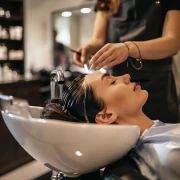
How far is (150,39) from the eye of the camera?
0.99 meters

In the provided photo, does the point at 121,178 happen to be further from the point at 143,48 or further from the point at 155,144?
the point at 143,48

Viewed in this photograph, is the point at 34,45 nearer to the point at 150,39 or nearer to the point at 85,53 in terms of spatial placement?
the point at 85,53

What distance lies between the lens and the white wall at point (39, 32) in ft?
12.7

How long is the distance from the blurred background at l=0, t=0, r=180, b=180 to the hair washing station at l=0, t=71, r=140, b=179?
141 centimetres

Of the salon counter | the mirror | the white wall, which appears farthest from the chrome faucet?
the white wall

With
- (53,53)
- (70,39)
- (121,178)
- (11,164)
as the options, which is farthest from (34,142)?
(53,53)

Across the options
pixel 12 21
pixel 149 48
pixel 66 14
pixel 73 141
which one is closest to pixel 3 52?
pixel 12 21

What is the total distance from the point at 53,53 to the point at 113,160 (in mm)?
3293

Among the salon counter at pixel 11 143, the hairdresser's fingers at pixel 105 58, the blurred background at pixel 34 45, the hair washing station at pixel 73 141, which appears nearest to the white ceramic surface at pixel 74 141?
the hair washing station at pixel 73 141

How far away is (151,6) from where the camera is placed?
1.02m

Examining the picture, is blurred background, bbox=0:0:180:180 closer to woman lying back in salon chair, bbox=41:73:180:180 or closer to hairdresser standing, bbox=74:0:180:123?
hairdresser standing, bbox=74:0:180:123

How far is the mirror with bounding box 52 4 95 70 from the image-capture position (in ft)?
9.78

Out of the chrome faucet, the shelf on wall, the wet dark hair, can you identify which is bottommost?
the wet dark hair

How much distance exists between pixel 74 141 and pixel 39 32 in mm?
3682
